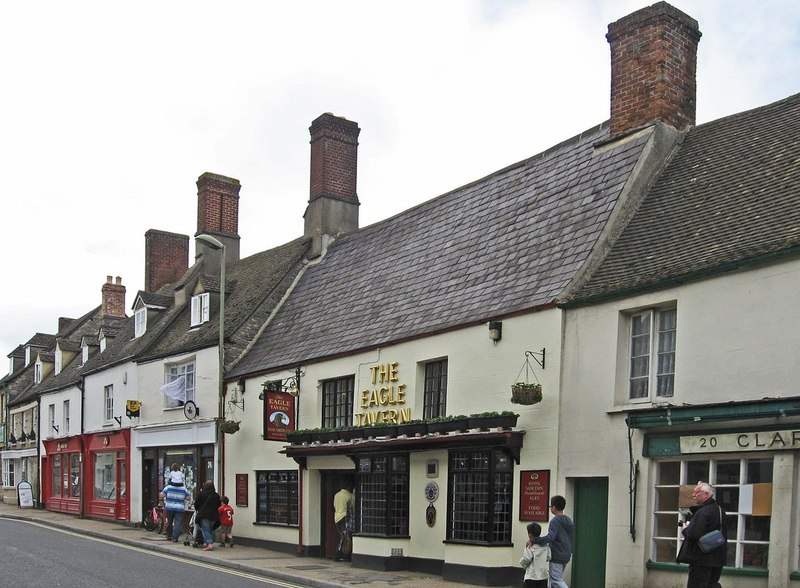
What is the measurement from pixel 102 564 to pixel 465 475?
6.92 m

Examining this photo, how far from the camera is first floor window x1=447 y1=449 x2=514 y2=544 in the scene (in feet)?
53.1

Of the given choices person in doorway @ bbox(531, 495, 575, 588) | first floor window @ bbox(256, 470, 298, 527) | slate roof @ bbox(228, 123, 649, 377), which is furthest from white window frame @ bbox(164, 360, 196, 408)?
person in doorway @ bbox(531, 495, 575, 588)

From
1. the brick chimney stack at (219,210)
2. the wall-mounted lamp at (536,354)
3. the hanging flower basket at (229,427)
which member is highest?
the brick chimney stack at (219,210)

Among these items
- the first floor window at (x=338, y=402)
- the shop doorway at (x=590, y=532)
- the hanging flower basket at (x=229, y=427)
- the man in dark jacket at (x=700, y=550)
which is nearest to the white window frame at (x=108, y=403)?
the hanging flower basket at (x=229, y=427)

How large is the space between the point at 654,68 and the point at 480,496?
8372 millimetres

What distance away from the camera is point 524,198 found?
19.7m

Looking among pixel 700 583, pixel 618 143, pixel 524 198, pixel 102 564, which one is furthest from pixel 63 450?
pixel 700 583

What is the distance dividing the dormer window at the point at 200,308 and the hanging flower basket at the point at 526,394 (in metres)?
16.0

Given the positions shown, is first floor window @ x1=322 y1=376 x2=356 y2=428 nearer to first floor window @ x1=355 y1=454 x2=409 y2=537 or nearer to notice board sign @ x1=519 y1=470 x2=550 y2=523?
first floor window @ x1=355 y1=454 x2=409 y2=537

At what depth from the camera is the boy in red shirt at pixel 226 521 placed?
75.9 ft

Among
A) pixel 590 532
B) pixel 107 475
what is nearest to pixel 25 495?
pixel 107 475

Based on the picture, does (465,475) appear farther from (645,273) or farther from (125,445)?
(125,445)

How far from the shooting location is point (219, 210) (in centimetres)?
3381

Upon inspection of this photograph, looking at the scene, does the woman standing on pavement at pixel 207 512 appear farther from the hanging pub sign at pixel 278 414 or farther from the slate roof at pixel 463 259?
the slate roof at pixel 463 259
